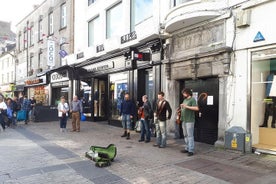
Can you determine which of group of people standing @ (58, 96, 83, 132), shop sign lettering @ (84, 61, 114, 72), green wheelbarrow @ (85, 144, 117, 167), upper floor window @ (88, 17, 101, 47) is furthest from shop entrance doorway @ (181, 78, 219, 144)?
upper floor window @ (88, 17, 101, 47)

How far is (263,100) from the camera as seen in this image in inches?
313

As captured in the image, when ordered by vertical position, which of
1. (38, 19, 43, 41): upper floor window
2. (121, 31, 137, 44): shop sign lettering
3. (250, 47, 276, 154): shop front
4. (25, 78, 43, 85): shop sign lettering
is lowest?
(250, 47, 276, 154): shop front

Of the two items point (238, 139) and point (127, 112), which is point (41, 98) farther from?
point (238, 139)

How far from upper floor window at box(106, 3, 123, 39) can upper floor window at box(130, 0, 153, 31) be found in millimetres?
1033

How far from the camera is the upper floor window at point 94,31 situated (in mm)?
16719

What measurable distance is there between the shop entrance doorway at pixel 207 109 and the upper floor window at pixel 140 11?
423 cm

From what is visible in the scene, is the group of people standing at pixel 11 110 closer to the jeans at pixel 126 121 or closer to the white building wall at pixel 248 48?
the jeans at pixel 126 121

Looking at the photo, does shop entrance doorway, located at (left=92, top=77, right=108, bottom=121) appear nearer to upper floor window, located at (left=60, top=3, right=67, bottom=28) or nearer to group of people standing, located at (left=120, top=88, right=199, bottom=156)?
group of people standing, located at (left=120, top=88, right=199, bottom=156)

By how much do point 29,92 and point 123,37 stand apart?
18679mm

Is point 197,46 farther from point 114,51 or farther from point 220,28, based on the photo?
point 114,51

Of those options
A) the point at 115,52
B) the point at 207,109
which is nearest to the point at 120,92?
the point at 115,52

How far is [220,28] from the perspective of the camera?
8.56 metres

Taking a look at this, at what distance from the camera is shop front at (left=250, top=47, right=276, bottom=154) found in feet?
25.0

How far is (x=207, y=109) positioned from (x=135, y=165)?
3.90 meters
